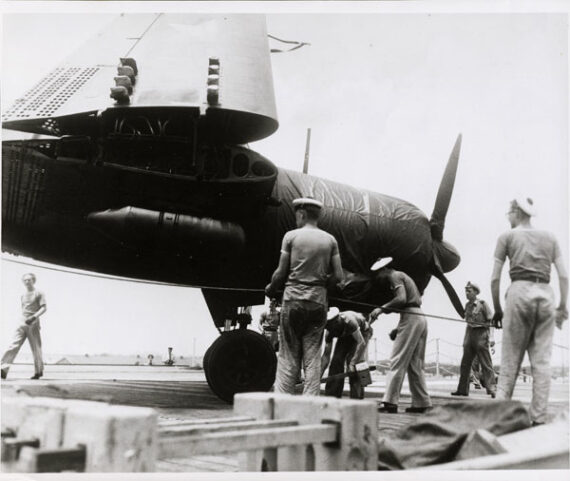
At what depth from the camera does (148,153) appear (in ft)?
17.8

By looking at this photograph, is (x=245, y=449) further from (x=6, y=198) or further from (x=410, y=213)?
(x=410, y=213)

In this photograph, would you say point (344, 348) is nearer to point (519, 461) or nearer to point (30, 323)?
point (30, 323)

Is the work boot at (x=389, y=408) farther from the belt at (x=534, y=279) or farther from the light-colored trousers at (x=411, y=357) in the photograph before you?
the belt at (x=534, y=279)

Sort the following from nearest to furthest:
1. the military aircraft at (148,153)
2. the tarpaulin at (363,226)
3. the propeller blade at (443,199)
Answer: the military aircraft at (148,153)
the tarpaulin at (363,226)
the propeller blade at (443,199)

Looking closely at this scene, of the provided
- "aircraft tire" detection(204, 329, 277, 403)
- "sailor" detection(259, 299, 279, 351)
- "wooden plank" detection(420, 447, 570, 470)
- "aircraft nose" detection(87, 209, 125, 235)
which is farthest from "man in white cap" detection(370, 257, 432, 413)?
"sailor" detection(259, 299, 279, 351)

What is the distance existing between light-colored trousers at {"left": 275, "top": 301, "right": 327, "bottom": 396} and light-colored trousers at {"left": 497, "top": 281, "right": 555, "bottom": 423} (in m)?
1.20

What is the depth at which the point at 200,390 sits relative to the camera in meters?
7.35

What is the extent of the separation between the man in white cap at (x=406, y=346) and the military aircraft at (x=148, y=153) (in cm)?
131

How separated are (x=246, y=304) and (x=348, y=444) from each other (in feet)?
15.3

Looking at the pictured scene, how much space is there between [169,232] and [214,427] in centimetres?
329

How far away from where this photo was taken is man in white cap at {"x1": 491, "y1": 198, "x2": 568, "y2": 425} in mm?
4301

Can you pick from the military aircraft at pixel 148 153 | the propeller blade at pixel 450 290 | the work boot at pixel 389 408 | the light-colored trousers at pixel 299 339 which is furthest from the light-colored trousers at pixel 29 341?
the propeller blade at pixel 450 290

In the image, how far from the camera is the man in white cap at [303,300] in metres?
4.61

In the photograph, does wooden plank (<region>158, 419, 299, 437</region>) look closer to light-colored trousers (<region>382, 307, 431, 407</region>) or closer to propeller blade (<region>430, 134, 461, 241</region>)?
light-colored trousers (<region>382, 307, 431, 407</region>)
